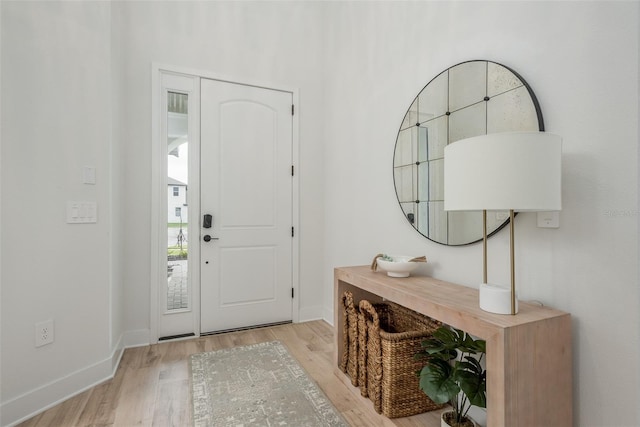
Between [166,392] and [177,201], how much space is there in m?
1.44

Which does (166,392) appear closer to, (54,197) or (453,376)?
(54,197)

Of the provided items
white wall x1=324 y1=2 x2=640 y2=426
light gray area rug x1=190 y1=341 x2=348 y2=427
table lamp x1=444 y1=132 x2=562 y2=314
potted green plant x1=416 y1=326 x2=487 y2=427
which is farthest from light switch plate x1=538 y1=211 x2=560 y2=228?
light gray area rug x1=190 y1=341 x2=348 y2=427

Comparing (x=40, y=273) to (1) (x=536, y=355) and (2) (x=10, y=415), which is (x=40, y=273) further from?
(1) (x=536, y=355)

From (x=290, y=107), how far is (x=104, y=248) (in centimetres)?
196

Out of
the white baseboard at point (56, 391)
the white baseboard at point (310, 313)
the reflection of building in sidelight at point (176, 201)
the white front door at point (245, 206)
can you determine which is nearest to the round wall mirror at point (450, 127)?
the white front door at point (245, 206)

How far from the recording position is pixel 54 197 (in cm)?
182

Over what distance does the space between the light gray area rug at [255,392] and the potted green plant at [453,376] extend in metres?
0.57

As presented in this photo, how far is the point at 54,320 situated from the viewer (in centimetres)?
182

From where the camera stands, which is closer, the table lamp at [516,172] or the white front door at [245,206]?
the table lamp at [516,172]

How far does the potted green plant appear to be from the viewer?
1254mm

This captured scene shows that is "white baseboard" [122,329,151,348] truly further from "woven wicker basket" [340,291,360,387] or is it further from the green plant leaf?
the green plant leaf

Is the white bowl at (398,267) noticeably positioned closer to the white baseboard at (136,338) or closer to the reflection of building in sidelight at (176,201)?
the reflection of building in sidelight at (176,201)

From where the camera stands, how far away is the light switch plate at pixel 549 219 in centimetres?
126

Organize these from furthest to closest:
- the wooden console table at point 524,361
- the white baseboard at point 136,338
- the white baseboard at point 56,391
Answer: the white baseboard at point 136,338, the white baseboard at point 56,391, the wooden console table at point 524,361
